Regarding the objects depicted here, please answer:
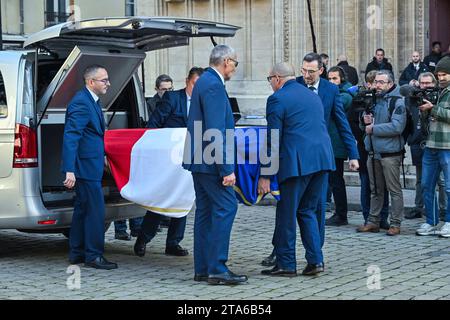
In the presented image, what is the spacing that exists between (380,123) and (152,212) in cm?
302

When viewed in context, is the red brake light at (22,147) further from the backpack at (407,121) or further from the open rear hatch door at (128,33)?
the backpack at (407,121)

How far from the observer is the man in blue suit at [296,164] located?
9.39m

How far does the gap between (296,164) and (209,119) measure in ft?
2.94

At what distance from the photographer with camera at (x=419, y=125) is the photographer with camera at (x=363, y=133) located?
1.26 feet

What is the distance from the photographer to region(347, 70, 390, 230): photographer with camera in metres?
12.4

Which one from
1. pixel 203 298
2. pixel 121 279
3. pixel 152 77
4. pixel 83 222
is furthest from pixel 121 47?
pixel 152 77

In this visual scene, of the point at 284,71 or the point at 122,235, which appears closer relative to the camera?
the point at 284,71

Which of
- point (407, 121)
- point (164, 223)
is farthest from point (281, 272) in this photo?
point (164, 223)

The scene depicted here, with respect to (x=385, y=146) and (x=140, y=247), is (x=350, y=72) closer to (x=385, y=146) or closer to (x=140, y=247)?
(x=385, y=146)

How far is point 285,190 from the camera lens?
9.50 meters

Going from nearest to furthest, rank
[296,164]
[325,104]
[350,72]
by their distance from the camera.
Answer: [296,164] → [325,104] → [350,72]

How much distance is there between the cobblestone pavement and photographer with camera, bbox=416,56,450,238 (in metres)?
0.29

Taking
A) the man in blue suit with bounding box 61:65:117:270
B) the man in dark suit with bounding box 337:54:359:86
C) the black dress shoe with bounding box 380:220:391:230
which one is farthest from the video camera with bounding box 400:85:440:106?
the man in dark suit with bounding box 337:54:359:86

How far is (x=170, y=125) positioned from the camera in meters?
11.1
